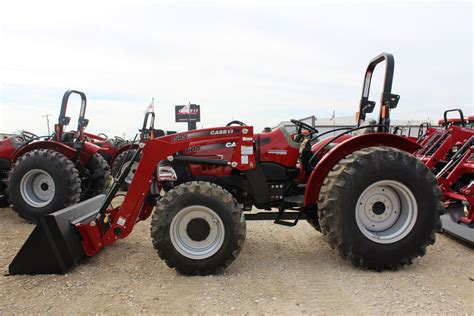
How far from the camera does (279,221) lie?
4.01 m

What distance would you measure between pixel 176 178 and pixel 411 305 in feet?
8.01

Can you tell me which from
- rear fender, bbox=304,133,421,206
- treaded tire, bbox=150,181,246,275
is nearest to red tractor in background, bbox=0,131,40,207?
treaded tire, bbox=150,181,246,275

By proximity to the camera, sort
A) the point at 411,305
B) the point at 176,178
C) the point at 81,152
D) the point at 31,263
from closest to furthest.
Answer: the point at 411,305 → the point at 31,263 → the point at 176,178 → the point at 81,152

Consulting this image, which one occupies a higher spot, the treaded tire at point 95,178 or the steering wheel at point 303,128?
the steering wheel at point 303,128

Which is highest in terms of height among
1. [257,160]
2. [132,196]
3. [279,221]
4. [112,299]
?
[257,160]

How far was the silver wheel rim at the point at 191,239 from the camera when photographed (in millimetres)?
3488

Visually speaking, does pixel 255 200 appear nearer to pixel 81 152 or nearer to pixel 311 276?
pixel 311 276

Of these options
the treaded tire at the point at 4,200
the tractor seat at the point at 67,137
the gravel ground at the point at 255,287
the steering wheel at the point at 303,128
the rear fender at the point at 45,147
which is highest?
the steering wheel at the point at 303,128

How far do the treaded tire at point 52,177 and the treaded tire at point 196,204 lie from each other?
295 centimetres

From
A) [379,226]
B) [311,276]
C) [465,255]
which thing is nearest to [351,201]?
[379,226]

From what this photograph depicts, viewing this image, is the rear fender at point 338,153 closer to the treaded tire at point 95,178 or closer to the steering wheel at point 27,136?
the treaded tire at point 95,178

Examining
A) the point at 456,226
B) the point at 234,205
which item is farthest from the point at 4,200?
the point at 456,226

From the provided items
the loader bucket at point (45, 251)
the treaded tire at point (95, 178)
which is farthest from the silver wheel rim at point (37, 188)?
the loader bucket at point (45, 251)

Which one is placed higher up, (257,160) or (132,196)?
(257,160)
